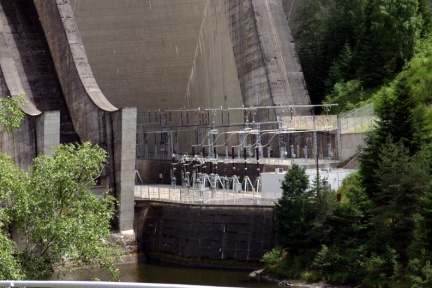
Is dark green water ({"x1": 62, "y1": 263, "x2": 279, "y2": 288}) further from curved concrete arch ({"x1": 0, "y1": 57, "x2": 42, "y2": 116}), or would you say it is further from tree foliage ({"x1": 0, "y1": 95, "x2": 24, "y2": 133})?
tree foliage ({"x1": 0, "y1": 95, "x2": 24, "y2": 133})

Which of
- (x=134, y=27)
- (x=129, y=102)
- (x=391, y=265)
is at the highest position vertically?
(x=134, y=27)

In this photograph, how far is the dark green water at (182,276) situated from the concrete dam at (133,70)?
427cm

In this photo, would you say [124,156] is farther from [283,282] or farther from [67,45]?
[283,282]

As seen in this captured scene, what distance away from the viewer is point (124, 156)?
40.9 m

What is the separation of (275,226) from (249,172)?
24.7ft

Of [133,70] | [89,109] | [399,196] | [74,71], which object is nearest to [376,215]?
[399,196]

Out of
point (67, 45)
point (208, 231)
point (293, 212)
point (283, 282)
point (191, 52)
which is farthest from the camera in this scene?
point (191, 52)

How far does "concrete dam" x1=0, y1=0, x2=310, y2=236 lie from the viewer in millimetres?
41375

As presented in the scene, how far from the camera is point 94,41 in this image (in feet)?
182

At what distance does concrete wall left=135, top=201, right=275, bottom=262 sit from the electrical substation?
2195 millimetres

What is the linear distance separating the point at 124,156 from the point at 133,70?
17452mm

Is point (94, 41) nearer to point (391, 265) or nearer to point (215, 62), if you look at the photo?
point (215, 62)

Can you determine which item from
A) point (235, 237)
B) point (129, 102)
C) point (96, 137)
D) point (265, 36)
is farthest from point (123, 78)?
point (235, 237)

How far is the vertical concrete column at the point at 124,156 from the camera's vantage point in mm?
40906
